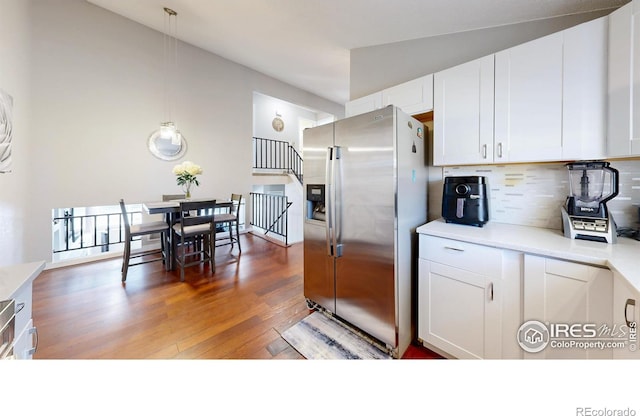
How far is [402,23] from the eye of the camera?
223 cm

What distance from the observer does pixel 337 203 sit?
1846mm

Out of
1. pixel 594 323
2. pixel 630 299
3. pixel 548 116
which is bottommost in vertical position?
pixel 594 323

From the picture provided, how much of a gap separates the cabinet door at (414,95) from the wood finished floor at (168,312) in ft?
6.35

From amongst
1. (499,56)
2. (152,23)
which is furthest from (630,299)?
(152,23)

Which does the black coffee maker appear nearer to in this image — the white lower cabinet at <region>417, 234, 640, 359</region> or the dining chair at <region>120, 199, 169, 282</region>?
the white lower cabinet at <region>417, 234, 640, 359</region>

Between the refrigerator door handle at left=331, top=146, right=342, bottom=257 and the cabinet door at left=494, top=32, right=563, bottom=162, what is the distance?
1.12m

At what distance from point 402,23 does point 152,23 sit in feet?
12.2

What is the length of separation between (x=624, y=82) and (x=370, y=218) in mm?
1521

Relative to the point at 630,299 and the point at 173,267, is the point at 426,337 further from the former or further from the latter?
the point at 173,267

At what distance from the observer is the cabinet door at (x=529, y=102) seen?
1435mm

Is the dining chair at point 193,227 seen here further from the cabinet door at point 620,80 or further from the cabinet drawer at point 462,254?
the cabinet door at point 620,80

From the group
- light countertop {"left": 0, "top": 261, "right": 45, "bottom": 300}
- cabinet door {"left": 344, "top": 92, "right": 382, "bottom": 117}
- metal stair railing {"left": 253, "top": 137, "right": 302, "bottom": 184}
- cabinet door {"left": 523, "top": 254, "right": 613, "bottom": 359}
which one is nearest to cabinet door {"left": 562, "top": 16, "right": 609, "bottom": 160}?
cabinet door {"left": 523, "top": 254, "right": 613, "bottom": 359}

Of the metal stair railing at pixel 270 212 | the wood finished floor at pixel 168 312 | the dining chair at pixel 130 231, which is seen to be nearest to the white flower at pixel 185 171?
the dining chair at pixel 130 231

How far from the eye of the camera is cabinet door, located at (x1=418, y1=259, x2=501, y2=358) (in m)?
1.37
